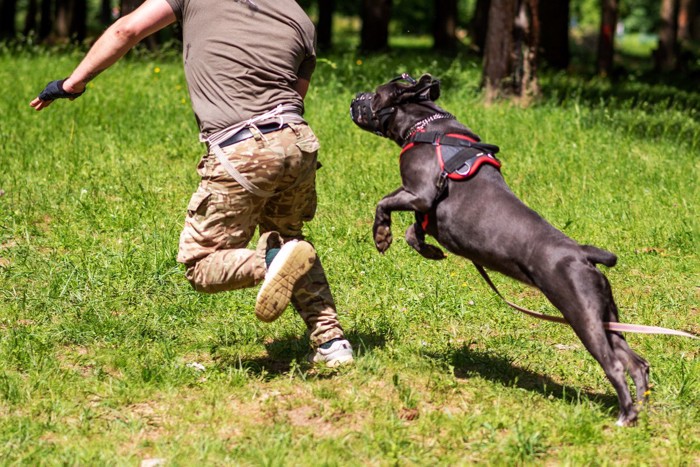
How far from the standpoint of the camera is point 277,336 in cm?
604

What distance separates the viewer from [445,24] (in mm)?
26906

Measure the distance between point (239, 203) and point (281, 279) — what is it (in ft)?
1.57

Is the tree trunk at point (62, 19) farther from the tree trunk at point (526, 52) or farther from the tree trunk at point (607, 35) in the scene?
the tree trunk at point (526, 52)

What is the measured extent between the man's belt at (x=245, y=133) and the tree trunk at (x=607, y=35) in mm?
17524

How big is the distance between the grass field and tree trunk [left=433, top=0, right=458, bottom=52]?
50.7 ft

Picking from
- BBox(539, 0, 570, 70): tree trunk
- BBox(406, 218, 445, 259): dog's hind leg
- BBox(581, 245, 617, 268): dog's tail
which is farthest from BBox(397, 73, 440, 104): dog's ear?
BBox(539, 0, 570, 70): tree trunk

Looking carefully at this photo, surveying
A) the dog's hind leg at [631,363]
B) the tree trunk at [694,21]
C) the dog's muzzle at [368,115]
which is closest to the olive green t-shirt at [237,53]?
the dog's muzzle at [368,115]

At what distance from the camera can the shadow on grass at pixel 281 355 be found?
545 cm

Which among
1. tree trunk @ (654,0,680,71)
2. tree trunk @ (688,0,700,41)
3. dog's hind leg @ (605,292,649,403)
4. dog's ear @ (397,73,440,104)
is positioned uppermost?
dog's ear @ (397,73,440,104)

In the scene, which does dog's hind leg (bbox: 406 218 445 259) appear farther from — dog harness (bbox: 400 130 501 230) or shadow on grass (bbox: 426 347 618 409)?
shadow on grass (bbox: 426 347 618 409)

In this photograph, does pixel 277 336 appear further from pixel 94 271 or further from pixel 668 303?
pixel 668 303

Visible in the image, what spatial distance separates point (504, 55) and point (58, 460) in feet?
32.9

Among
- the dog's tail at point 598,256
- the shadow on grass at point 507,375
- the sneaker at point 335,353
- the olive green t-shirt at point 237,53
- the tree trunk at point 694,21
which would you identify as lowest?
the tree trunk at point 694,21

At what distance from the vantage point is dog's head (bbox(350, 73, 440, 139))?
524 cm
